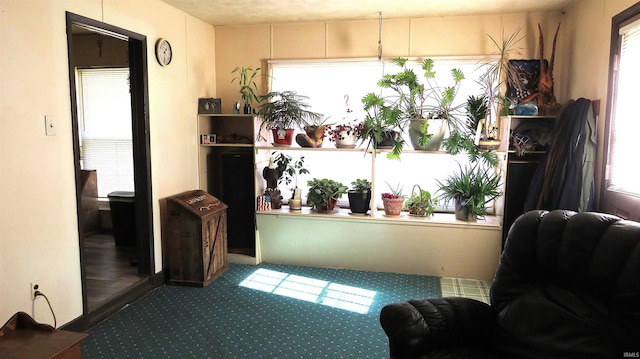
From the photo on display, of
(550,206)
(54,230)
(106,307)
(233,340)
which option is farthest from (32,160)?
(550,206)

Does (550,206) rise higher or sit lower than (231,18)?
lower

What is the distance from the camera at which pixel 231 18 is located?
4246 mm

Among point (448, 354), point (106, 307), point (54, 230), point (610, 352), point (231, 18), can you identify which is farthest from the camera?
point (231, 18)

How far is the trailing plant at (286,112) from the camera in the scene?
418 centimetres

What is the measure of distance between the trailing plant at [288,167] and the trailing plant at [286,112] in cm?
32

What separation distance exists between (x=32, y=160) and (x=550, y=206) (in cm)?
362

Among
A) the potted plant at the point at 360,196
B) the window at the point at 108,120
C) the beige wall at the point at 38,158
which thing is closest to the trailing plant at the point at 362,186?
the potted plant at the point at 360,196

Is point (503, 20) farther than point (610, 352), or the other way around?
point (503, 20)

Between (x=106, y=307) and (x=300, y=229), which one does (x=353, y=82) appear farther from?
(x=106, y=307)

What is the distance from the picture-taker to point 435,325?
187 cm

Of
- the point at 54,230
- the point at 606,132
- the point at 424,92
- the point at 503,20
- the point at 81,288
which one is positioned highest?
the point at 503,20

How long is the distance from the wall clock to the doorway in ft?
0.50

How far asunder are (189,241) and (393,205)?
1.90 meters

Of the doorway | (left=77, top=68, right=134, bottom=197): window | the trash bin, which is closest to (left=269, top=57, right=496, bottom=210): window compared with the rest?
the trash bin
